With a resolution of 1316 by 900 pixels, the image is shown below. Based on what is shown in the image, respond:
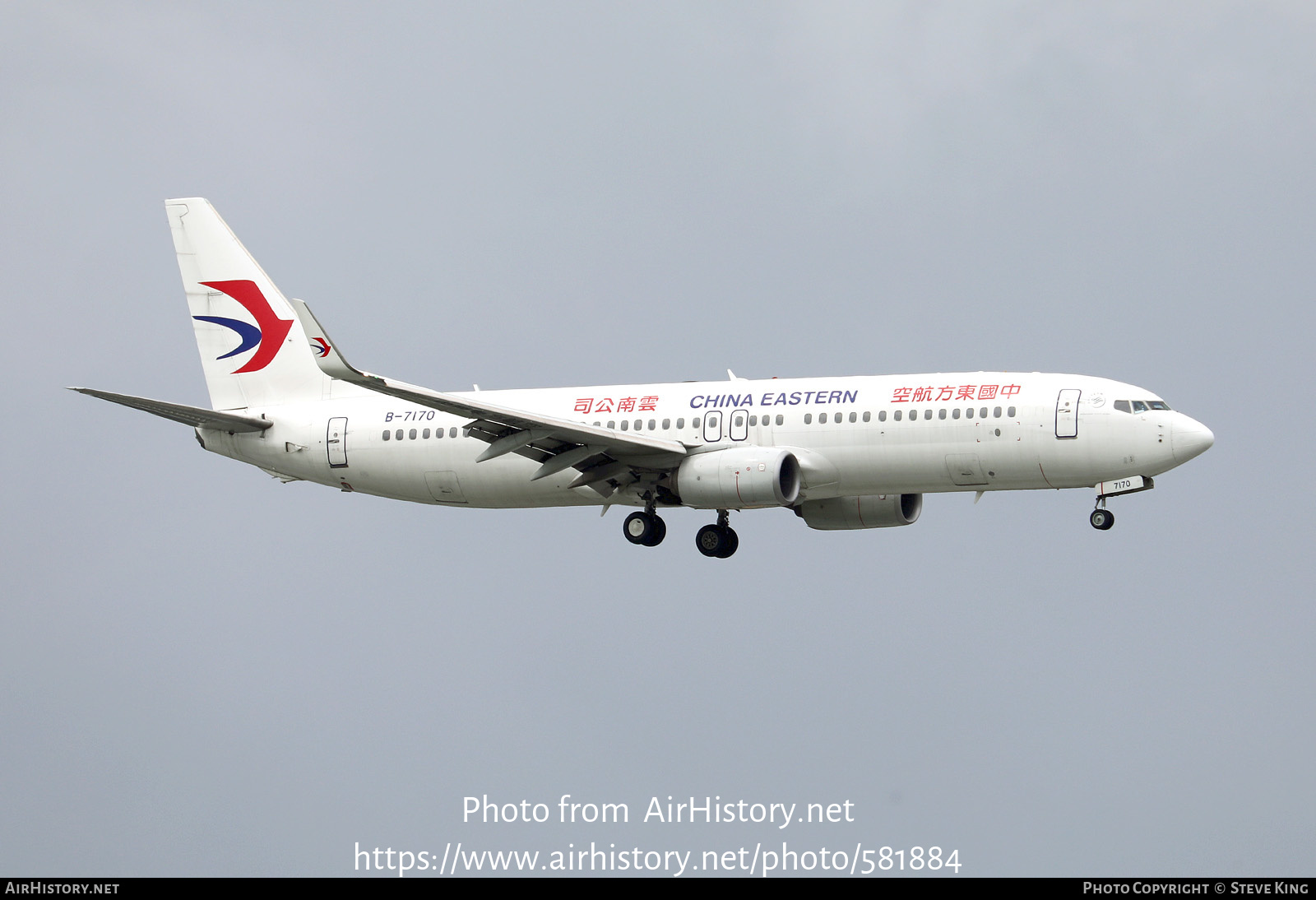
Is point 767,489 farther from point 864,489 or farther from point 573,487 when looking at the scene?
point 573,487

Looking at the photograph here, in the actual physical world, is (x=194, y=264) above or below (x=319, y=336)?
above

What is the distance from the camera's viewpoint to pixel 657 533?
174ft

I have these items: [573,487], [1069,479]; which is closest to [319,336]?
[573,487]

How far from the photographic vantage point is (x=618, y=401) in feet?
177

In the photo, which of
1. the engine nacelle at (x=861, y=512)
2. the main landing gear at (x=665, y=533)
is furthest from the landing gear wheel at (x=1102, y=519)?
the main landing gear at (x=665, y=533)

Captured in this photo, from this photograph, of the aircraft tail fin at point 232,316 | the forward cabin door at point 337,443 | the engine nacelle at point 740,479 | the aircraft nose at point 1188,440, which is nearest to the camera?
the aircraft nose at point 1188,440

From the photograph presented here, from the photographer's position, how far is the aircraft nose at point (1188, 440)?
47906 millimetres

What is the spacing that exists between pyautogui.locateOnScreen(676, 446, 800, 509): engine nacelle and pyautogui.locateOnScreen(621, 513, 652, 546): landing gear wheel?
2632 millimetres

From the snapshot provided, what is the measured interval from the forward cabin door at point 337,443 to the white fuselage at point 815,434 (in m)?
0.04

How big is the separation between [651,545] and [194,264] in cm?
1962

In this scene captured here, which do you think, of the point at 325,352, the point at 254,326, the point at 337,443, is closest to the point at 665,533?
the point at 337,443

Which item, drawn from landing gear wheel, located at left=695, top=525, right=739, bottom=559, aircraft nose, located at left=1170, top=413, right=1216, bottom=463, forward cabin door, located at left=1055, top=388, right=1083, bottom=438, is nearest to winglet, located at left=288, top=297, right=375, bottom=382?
landing gear wheel, located at left=695, top=525, right=739, bottom=559

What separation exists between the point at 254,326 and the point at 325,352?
1657cm

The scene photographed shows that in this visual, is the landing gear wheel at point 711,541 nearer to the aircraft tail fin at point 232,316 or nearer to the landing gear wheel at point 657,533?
the landing gear wheel at point 657,533
